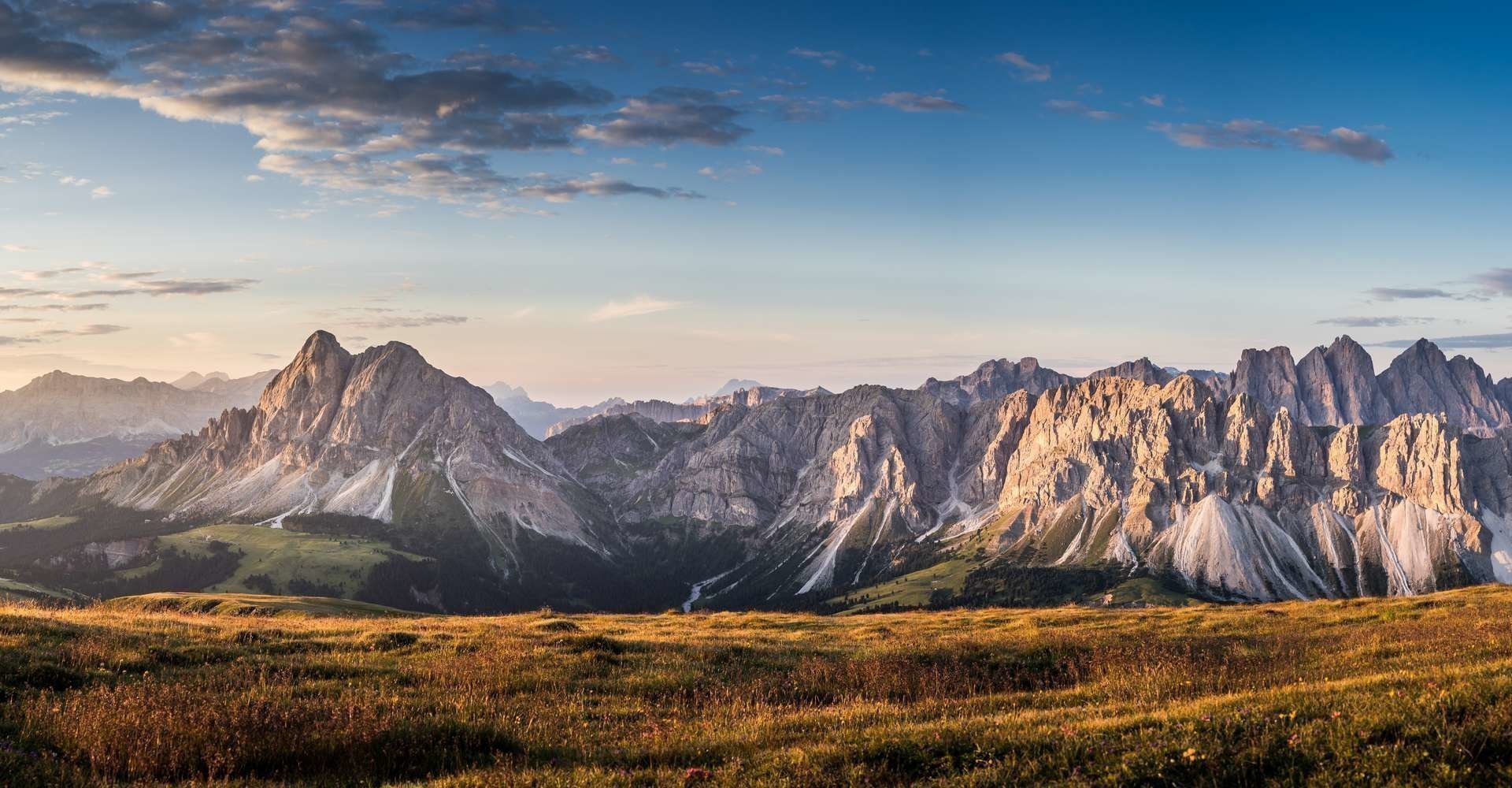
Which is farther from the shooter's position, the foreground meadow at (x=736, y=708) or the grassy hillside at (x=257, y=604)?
the grassy hillside at (x=257, y=604)

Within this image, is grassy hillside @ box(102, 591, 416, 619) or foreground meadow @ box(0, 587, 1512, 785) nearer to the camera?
foreground meadow @ box(0, 587, 1512, 785)

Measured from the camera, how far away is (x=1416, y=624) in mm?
34094

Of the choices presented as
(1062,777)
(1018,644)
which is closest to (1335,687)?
(1062,777)

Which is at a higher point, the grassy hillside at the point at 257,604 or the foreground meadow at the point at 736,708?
the foreground meadow at the point at 736,708

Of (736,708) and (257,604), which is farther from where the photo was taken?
(257,604)

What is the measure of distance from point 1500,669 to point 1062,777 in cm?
1170

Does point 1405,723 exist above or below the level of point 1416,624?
→ above

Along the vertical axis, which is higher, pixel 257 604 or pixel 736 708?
pixel 736 708

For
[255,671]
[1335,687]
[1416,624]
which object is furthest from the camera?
[1416,624]

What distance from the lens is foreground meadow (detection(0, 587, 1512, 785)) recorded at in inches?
514

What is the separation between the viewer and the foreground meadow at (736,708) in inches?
514

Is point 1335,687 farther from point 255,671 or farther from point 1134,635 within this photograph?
point 255,671

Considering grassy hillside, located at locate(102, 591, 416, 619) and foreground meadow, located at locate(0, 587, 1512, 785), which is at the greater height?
foreground meadow, located at locate(0, 587, 1512, 785)

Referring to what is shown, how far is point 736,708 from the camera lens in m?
19.2
